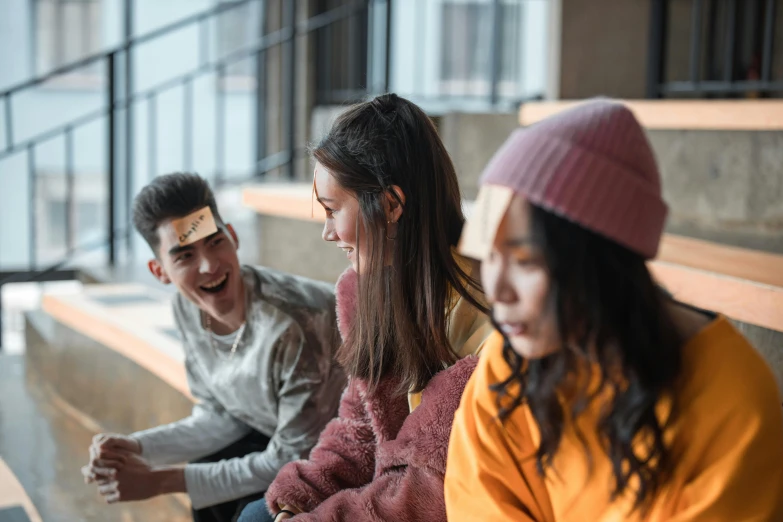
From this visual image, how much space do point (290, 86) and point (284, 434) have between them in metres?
2.90

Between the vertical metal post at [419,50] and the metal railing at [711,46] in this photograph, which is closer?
the metal railing at [711,46]

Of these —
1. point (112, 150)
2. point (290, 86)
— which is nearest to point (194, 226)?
point (112, 150)

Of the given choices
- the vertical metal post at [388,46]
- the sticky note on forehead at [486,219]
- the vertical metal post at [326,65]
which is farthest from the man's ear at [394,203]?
the vertical metal post at [326,65]

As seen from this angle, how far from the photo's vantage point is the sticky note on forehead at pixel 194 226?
1.70 meters

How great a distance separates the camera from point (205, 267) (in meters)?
1.68

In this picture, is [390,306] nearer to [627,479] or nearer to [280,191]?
[627,479]

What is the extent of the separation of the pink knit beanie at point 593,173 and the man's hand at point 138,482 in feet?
3.59

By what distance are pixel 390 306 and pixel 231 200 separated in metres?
4.40

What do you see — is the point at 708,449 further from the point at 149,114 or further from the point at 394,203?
the point at 149,114

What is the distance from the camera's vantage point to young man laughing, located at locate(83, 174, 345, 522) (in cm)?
167

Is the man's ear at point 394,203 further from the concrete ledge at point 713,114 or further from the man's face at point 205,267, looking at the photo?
the concrete ledge at point 713,114

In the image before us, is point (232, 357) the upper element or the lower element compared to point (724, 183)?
lower

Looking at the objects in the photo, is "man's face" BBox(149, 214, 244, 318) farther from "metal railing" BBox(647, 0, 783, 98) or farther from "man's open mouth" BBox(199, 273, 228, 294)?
"metal railing" BBox(647, 0, 783, 98)

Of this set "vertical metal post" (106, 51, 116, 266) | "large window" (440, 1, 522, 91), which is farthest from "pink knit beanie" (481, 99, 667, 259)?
"large window" (440, 1, 522, 91)
